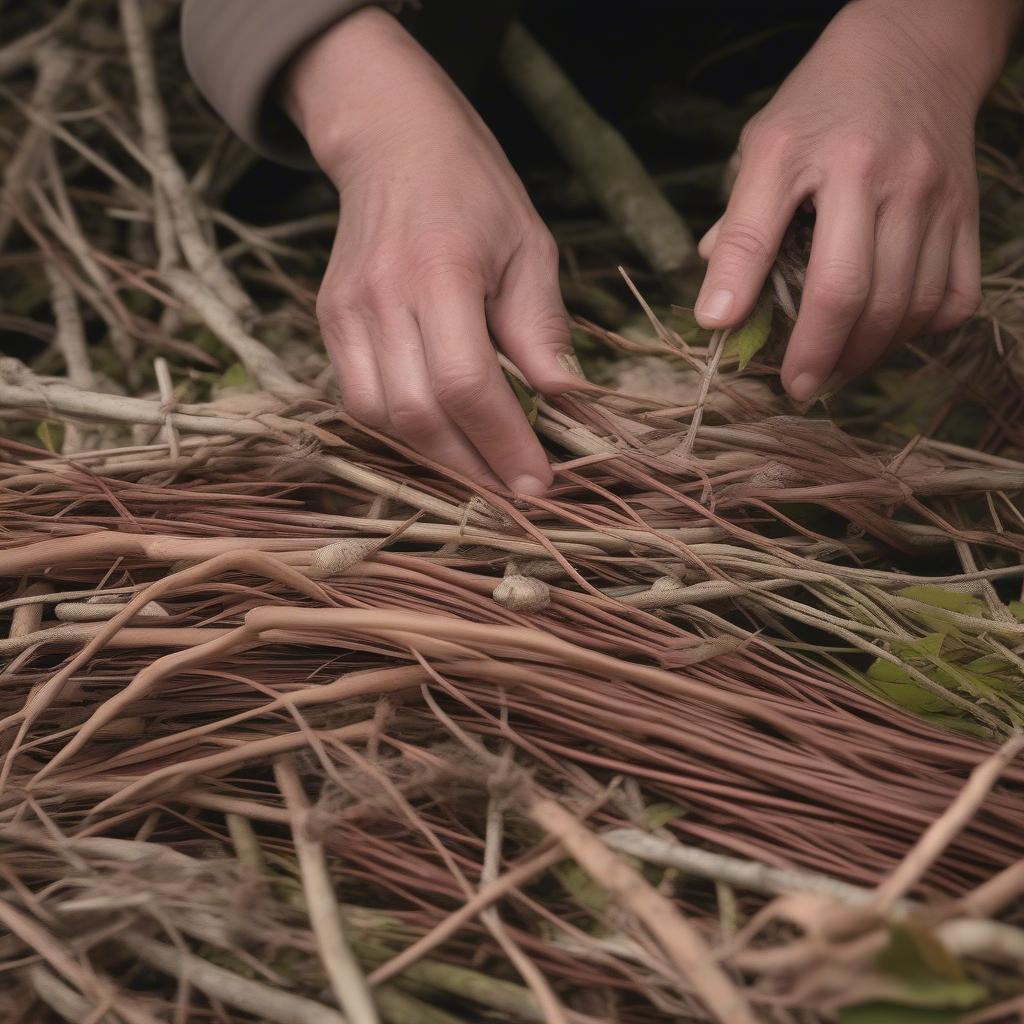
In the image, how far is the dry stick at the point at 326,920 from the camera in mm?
410

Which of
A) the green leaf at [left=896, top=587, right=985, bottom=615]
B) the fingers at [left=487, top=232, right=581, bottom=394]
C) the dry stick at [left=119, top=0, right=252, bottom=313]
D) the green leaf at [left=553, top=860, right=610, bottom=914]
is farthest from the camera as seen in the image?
the dry stick at [left=119, top=0, right=252, bottom=313]

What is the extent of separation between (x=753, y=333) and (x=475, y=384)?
209 millimetres

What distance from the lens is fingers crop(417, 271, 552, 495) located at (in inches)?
24.5

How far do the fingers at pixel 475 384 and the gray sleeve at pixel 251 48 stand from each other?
0.32m

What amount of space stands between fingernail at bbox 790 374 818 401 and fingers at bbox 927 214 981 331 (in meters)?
0.12

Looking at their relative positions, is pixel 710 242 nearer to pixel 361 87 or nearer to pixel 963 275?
pixel 963 275

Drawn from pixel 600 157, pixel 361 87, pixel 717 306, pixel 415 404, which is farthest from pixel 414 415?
pixel 600 157

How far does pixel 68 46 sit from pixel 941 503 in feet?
4.28

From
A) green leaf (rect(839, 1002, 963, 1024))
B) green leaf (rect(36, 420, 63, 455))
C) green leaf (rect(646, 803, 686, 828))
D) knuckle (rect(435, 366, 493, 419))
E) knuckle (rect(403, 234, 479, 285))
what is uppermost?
knuckle (rect(403, 234, 479, 285))

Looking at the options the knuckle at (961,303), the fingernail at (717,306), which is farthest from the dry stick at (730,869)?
the knuckle at (961,303)

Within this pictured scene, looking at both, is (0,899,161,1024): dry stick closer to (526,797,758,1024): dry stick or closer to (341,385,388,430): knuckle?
(526,797,758,1024): dry stick

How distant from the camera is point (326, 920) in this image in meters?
0.44

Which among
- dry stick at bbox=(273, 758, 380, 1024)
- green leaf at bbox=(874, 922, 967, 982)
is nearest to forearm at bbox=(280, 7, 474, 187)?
dry stick at bbox=(273, 758, 380, 1024)

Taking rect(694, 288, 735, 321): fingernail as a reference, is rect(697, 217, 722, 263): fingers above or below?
above
